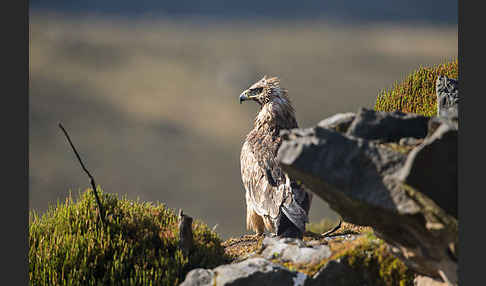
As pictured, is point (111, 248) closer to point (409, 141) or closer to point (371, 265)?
point (371, 265)

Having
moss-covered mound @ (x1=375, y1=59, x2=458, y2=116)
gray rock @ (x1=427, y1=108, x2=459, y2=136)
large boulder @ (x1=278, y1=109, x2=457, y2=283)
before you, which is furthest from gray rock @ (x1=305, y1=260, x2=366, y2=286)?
moss-covered mound @ (x1=375, y1=59, x2=458, y2=116)

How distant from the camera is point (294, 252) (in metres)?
5.48

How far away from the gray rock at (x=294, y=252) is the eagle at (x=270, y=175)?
1.75m

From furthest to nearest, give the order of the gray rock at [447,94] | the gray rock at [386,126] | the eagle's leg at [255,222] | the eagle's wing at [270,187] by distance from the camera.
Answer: the eagle's leg at [255,222] → the eagle's wing at [270,187] → the gray rock at [447,94] → the gray rock at [386,126]

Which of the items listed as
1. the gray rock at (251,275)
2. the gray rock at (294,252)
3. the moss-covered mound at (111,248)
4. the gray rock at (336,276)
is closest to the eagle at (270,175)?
the moss-covered mound at (111,248)

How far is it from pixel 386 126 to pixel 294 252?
1961 millimetres

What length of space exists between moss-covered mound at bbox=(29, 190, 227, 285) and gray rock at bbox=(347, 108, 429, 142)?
10.7 ft

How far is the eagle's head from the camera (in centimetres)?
973

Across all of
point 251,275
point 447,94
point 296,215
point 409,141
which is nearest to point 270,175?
point 296,215

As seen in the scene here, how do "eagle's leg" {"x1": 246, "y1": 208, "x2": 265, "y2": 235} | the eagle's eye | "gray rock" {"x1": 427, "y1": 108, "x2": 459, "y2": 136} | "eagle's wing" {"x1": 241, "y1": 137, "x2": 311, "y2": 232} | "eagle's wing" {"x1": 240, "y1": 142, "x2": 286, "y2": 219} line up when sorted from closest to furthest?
"gray rock" {"x1": 427, "y1": 108, "x2": 459, "y2": 136} → "eagle's wing" {"x1": 241, "y1": 137, "x2": 311, "y2": 232} → "eagle's wing" {"x1": 240, "y1": 142, "x2": 286, "y2": 219} → "eagle's leg" {"x1": 246, "y1": 208, "x2": 265, "y2": 235} → the eagle's eye

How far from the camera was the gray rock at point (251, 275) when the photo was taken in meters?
4.90

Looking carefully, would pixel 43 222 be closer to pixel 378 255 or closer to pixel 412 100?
pixel 378 255

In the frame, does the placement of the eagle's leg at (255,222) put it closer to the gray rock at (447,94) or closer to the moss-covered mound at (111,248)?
the moss-covered mound at (111,248)

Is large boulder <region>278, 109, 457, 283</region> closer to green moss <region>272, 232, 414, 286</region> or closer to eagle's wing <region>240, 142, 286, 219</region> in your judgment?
green moss <region>272, 232, 414, 286</region>
